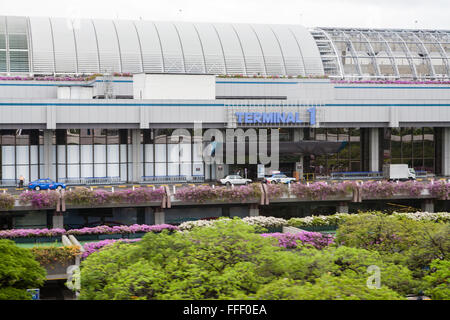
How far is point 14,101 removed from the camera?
74.4m

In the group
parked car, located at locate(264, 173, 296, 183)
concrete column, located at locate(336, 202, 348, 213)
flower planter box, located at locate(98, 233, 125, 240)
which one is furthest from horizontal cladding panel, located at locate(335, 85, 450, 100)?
flower planter box, located at locate(98, 233, 125, 240)

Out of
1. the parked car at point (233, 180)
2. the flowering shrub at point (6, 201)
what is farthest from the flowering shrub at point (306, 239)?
the parked car at point (233, 180)

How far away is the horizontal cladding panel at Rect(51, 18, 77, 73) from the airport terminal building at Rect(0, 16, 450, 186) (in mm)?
151

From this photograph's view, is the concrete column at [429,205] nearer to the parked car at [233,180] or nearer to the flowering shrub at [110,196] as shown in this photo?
the parked car at [233,180]

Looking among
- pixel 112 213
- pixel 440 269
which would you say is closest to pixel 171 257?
pixel 440 269

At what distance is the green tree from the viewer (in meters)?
31.9

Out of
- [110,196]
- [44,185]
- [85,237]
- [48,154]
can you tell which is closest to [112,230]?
[85,237]

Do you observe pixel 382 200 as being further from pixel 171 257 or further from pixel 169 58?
pixel 171 257

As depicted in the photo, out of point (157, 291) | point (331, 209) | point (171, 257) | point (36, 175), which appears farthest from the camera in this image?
point (36, 175)

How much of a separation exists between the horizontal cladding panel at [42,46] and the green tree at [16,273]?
56.5 metres

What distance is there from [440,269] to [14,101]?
2125 inches

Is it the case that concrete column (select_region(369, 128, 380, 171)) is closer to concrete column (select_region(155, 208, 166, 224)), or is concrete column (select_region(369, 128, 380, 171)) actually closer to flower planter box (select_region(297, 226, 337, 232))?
flower planter box (select_region(297, 226, 337, 232))

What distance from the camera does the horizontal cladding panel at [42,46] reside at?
296ft

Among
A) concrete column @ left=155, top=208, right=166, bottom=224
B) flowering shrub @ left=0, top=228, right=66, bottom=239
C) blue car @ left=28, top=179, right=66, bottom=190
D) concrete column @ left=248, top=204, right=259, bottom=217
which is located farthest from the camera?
blue car @ left=28, top=179, right=66, bottom=190
